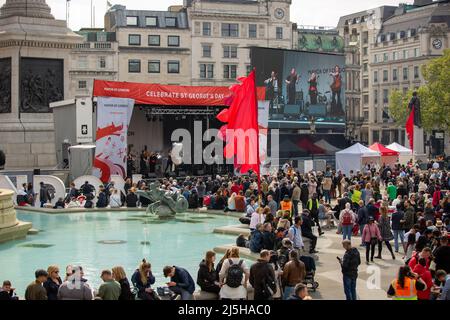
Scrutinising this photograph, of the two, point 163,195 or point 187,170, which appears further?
point 187,170

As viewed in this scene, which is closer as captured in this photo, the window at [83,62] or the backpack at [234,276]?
the backpack at [234,276]

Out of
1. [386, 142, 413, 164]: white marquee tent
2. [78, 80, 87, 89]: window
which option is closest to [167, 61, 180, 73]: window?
[78, 80, 87, 89]: window

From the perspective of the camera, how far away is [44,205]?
1254 inches

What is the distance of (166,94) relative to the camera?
150 ft

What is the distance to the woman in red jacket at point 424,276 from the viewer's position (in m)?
12.8

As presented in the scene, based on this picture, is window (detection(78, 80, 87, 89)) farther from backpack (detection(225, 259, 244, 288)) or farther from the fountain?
backpack (detection(225, 259, 244, 288))

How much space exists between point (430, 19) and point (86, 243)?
8713 cm

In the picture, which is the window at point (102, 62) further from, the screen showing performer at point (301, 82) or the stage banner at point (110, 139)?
the stage banner at point (110, 139)

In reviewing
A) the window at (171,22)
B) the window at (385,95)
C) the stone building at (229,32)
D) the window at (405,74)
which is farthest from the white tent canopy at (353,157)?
the window at (385,95)

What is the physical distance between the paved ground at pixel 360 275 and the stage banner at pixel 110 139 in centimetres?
1783

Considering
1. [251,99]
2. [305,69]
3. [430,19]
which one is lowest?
[251,99]

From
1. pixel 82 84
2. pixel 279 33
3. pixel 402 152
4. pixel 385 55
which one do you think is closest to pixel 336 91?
pixel 402 152

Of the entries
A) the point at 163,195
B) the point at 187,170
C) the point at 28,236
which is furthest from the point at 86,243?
the point at 187,170
